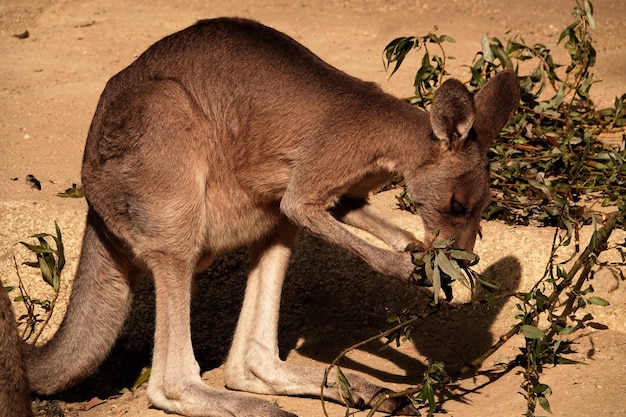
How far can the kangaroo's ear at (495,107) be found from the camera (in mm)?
4777

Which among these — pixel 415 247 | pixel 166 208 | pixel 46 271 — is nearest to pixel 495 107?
pixel 415 247

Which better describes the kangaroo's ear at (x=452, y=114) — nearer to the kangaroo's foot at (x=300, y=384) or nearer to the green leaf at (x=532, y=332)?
the green leaf at (x=532, y=332)

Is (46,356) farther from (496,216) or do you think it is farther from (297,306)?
(496,216)

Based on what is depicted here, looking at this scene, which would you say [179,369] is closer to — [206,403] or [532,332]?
[206,403]

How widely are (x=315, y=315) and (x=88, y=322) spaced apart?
163 centimetres

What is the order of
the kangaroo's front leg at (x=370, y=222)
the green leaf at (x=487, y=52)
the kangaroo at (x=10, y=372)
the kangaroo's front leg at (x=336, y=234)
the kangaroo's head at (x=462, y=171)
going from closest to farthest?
the kangaroo at (x=10, y=372), the kangaroo's front leg at (x=336, y=234), the kangaroo's head at (x=462, y=171), the kangaroo's front leg at (x=370, y=222), the green leaf at (x=487, y=52)

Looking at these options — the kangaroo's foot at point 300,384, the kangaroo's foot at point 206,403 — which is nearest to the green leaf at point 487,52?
the kangaroo's foot at point 300,384

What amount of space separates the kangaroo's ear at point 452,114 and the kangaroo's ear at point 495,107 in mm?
130

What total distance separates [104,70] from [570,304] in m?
4.94

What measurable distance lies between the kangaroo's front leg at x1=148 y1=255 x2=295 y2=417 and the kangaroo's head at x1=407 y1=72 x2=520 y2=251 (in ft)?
3.85

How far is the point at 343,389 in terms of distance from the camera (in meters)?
4.54

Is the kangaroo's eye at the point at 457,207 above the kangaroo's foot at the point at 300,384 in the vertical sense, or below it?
above

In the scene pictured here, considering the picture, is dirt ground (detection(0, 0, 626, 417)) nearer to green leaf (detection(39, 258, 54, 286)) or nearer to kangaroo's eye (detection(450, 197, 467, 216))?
green leaf (detection(39, 258, 54, 286))

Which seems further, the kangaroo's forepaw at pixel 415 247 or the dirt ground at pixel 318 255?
the dirt ground at pixel 318 255
